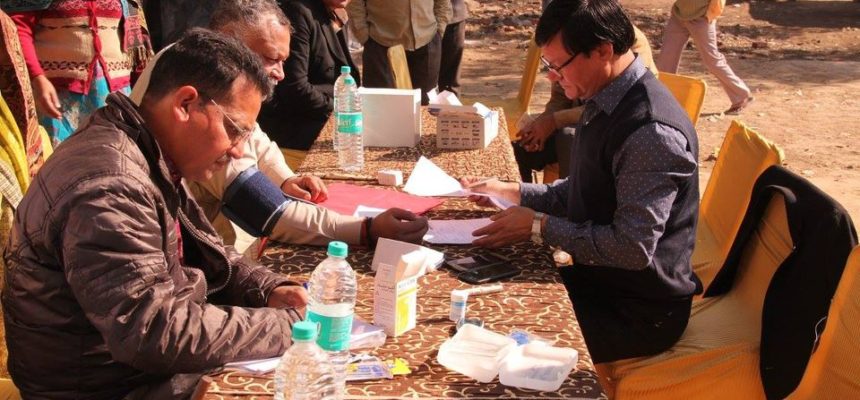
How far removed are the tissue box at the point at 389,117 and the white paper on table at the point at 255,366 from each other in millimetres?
2150

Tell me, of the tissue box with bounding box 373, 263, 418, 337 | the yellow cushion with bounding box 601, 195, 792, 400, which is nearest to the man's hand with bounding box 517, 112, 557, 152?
the yellow cushion with bounding box 601, 195, 792, 400

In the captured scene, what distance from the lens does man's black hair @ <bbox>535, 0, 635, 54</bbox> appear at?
2604mm

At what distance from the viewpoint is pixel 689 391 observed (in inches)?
105

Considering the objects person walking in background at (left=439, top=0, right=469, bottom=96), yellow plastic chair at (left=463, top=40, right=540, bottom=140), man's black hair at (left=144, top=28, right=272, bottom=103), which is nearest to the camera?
man's black hair at (left=144, top=28, right=272, bottom=103)

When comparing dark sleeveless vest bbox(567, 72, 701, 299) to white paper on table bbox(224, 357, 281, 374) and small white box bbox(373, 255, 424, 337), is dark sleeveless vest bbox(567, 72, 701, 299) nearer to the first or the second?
small white box bbox(373, 255, 424, 337)

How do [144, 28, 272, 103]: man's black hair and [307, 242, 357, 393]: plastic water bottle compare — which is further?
[144, 28, 272, 103]: man's black hair

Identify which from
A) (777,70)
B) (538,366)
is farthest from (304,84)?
(777,70)

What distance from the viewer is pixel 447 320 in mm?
2191

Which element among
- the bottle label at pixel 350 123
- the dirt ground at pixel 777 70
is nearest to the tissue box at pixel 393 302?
the bottle label at pixel 350 123

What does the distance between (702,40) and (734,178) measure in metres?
5.32

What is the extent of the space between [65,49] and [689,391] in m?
3.12

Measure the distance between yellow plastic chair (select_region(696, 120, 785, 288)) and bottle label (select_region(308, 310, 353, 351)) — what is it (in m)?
1.83

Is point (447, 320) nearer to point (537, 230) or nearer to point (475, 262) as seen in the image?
point (475, 262)

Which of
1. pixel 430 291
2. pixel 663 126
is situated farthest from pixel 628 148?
pixel 430 291
